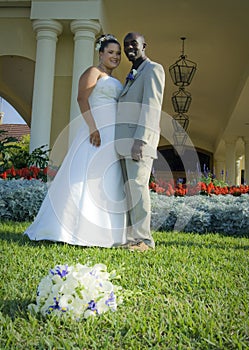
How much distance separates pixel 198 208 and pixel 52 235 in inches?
107

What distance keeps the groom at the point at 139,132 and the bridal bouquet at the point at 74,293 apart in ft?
5.14

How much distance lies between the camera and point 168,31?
9.19m

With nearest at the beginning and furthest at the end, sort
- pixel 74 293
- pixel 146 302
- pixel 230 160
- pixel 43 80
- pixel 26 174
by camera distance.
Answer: pixel 74 293
pixel 146 302
pixel 26 174
pixel 43 80
pixel 230 160

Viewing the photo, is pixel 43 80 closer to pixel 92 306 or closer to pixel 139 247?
pixel 139 247

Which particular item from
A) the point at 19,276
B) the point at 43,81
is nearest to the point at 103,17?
the point at 43,81

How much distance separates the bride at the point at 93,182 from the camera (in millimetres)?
3389

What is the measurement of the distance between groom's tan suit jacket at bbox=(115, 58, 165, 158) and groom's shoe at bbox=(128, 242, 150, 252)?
2.53 ft

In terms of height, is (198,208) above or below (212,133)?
below

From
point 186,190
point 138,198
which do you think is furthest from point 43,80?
point 138,198

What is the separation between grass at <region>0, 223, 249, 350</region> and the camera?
157 centimetres

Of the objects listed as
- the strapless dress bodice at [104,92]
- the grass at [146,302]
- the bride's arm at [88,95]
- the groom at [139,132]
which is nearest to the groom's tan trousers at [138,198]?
the groom at [139,132]

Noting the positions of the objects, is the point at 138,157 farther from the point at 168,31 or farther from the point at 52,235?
the point at 168,31

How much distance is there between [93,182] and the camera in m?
3.49

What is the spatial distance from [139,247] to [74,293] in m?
1.72
